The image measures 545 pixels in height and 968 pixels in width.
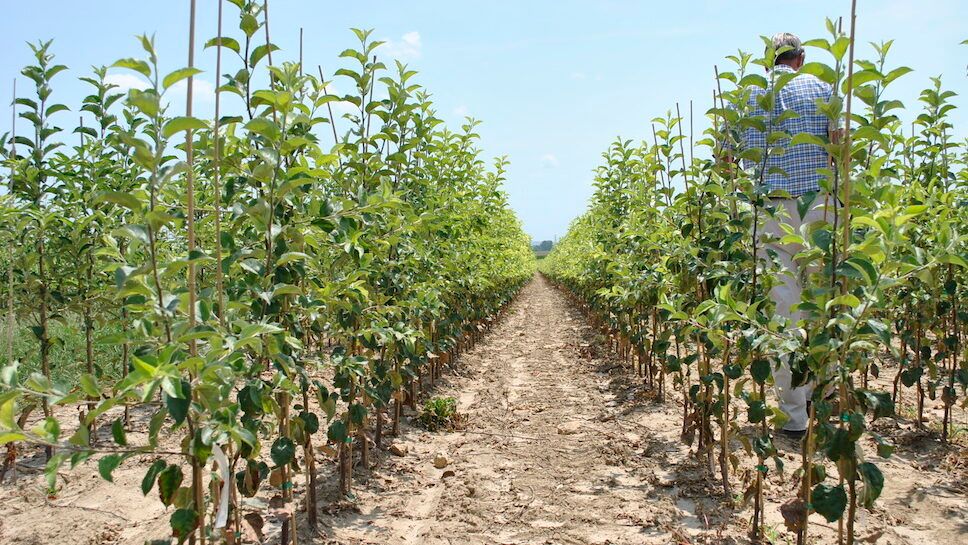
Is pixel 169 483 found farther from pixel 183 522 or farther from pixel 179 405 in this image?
pixel 179 405

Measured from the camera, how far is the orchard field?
1987 mm

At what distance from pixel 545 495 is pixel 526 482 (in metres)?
0.26

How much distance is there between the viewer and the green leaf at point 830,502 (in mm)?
2240

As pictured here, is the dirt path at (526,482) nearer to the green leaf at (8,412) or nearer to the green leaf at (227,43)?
the green leaf at (8,412)

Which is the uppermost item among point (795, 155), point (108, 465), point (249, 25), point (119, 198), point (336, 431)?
point (249, 25)

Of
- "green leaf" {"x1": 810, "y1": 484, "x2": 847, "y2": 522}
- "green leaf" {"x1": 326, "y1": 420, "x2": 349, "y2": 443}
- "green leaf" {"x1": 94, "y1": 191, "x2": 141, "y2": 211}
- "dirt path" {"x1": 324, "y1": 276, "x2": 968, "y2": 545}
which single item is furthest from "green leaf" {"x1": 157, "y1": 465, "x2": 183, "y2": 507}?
"green leaf" {"x1": 810, "y1": 484, "x2": 847, "y2": 522}

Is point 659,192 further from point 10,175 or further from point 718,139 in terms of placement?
point 10,175

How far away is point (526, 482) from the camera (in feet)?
14.0

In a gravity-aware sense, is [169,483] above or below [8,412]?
below

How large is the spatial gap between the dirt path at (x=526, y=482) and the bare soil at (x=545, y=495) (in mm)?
11

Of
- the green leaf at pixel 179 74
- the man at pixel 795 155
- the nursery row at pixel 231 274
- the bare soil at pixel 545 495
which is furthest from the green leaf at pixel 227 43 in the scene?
the man at pixel 795 155

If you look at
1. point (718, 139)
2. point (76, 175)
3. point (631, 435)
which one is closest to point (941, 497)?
point (631, 435)

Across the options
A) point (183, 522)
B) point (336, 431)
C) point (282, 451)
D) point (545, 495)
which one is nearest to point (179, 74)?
point (183, 522)

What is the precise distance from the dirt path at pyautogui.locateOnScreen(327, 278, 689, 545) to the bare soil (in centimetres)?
1
